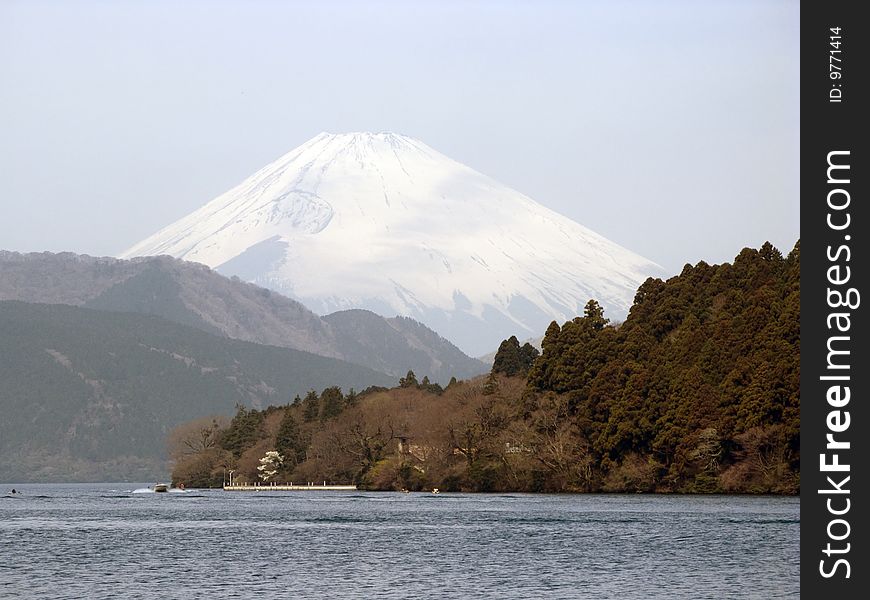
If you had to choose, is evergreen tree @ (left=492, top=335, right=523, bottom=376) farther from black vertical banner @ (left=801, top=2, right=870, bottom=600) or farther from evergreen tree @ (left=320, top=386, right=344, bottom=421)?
black vertical banner @ (left=801, top=2, right=870, bottom=600)

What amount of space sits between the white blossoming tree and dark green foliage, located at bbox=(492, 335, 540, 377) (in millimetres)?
27574

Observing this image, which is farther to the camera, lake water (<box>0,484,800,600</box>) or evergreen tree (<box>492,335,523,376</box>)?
evergreen tree (<box>492,335,523,376</box>)

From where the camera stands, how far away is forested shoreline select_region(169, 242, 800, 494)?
93812 millimetres

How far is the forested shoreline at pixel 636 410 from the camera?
93.8 metres

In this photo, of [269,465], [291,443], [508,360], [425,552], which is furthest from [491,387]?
[425,552]

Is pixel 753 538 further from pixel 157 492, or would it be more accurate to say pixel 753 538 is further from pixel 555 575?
pixel 157 492

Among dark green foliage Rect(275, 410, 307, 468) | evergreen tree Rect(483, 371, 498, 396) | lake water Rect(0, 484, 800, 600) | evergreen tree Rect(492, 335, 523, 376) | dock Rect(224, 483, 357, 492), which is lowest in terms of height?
lake water Rect(0, 484, 800, 600)

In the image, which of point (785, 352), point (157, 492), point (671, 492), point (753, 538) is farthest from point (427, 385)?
point (753, 538)

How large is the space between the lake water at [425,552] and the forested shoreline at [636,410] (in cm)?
421

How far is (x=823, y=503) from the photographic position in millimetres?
36875

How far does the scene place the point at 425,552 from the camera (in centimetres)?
5981

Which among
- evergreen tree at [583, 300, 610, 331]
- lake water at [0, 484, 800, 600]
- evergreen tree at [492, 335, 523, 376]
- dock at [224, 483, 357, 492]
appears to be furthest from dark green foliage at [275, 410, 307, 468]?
Result: lake water at [0, 484, 800, 600]

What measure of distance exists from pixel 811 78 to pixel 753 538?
2692 cm

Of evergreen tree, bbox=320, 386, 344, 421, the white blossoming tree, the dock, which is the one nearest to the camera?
the dock
